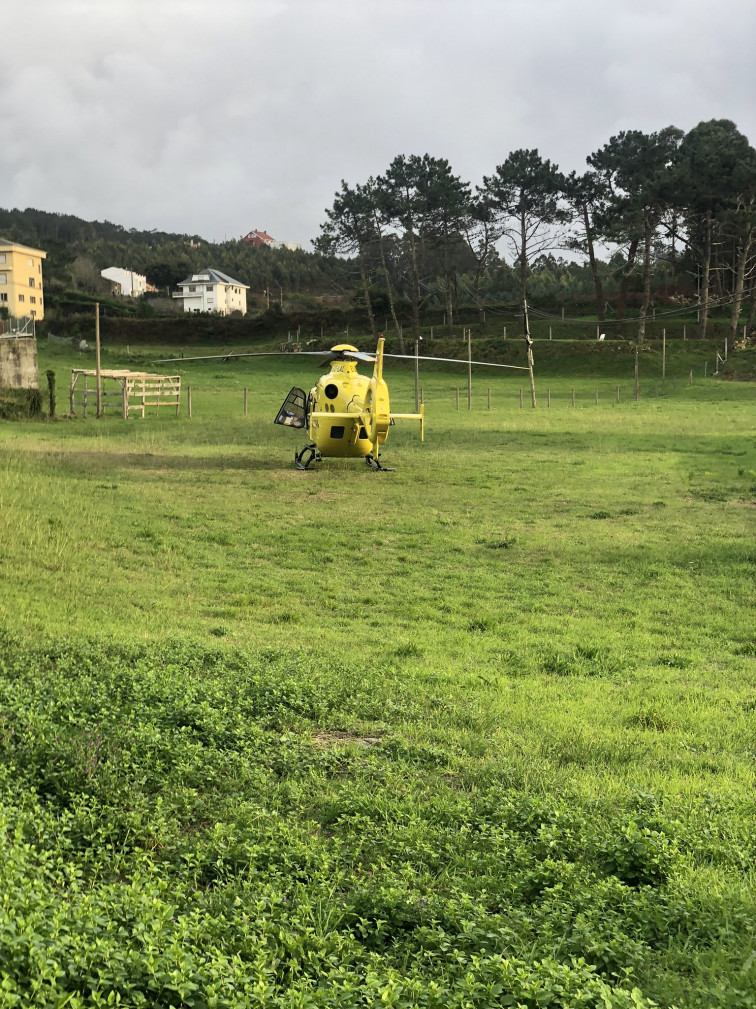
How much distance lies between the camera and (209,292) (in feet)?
374

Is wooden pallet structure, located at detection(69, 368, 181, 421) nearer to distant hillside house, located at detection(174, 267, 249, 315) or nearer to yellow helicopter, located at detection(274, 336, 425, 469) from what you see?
yellow helicopter, located at detection(274, 336, 425, 469)

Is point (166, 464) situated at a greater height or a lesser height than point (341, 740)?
greater

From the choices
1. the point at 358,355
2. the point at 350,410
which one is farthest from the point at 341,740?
the point at 358,355

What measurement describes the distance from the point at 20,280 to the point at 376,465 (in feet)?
254

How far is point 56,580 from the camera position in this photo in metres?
12.3

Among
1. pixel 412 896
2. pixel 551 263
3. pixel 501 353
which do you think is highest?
pixel 551 263

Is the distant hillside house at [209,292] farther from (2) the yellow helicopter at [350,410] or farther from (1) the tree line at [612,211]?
(2) the yellow helicopter at [350,410]

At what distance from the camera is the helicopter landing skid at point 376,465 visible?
83.4 feet

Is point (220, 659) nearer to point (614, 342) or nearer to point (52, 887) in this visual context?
point (52, 887)

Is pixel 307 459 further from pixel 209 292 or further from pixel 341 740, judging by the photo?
pixel 209 292

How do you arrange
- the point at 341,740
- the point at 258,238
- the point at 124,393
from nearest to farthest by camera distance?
the point at 341,740, the point at 124,393, the point at 258,238

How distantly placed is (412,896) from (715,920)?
1.63 m

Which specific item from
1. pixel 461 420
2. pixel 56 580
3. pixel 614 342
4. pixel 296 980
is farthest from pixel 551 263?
pixel 296 980

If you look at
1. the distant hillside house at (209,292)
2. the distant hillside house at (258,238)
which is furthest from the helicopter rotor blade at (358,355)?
the distant hillside house at (258,238)
